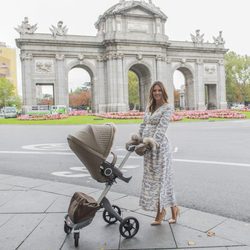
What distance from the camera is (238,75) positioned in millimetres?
82312

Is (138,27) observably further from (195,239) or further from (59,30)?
(195,239)

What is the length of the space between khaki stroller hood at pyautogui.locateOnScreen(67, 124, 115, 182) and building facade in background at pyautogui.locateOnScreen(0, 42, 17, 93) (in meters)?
124

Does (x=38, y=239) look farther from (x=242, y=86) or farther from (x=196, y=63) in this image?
(x=242, y=86)

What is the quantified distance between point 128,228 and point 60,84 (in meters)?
41.7

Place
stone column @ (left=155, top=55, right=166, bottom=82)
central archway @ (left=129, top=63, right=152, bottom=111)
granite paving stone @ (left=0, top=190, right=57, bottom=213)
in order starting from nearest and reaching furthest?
1. granite paving stone @ (left=0, top=190, right=57, bottom=213)
2. stone column @ (left=155, top=55, right=166, bottom=82)
3. central archway @ (left=129, top=63, right=152, bottom=111)

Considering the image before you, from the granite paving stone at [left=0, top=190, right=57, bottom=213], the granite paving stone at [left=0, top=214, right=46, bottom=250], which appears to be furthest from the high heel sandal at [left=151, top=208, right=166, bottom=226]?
the granite paving stone at [left=0, top=190, right=57, bottom=213]

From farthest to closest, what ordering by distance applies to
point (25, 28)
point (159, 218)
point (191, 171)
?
point (25, 28) → point (191, 171) → point (159, 218)

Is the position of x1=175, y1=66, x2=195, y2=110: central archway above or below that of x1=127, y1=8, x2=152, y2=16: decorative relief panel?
below

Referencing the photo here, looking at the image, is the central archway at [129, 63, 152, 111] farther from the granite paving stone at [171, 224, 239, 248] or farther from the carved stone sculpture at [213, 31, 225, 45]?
the granite paving stone at [171, 224, 239, 248]

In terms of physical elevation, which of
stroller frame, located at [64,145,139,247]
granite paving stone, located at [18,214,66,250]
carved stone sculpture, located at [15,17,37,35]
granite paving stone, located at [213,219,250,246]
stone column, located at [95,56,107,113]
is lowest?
granite paving stone, located at [213,219,250,246]

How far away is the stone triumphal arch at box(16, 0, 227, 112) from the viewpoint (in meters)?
43.0

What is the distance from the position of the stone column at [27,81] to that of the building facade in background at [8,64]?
270 feet

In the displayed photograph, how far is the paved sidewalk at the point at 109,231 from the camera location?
3.80m

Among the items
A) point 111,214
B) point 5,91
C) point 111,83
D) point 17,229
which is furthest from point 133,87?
point 111,214
